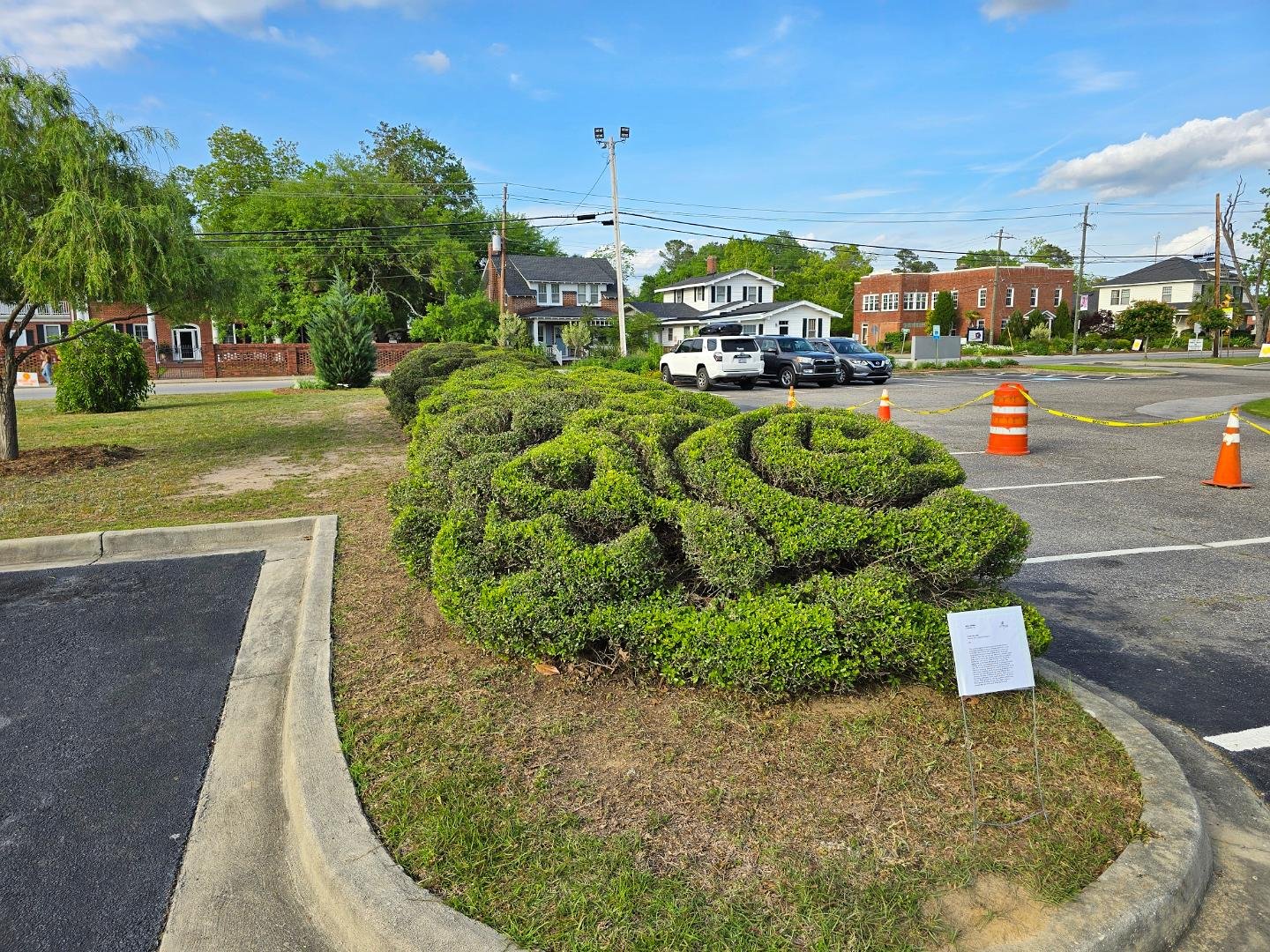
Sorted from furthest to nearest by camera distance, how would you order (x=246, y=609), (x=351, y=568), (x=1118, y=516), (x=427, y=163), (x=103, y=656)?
(x=427, y=163)
(x=1118, y=516)
(x=351, y=568)
(x=246, y=609)
(x=103, y=656)

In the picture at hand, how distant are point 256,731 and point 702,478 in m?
2.40

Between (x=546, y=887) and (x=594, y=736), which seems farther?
(x=594, y=736)

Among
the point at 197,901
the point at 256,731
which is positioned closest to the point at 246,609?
the point at 256,731

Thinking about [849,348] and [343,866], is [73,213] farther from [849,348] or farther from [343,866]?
[849,348]

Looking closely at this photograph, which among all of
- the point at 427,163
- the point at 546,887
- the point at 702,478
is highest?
the point at 427,163

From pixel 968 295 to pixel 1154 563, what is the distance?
74.7 m

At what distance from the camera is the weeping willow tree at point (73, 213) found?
8.70m

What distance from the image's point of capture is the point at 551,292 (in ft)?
202

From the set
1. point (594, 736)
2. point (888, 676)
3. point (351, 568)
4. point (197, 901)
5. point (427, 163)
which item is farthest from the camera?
point (427, 163)

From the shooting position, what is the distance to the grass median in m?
2.34

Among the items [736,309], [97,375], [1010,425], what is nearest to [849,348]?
[1010,425]

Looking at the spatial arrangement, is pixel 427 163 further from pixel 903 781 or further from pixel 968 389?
pixel 903 781

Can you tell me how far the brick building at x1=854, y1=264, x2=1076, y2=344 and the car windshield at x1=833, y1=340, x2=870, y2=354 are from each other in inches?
1838

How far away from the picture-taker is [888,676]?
3629mm
